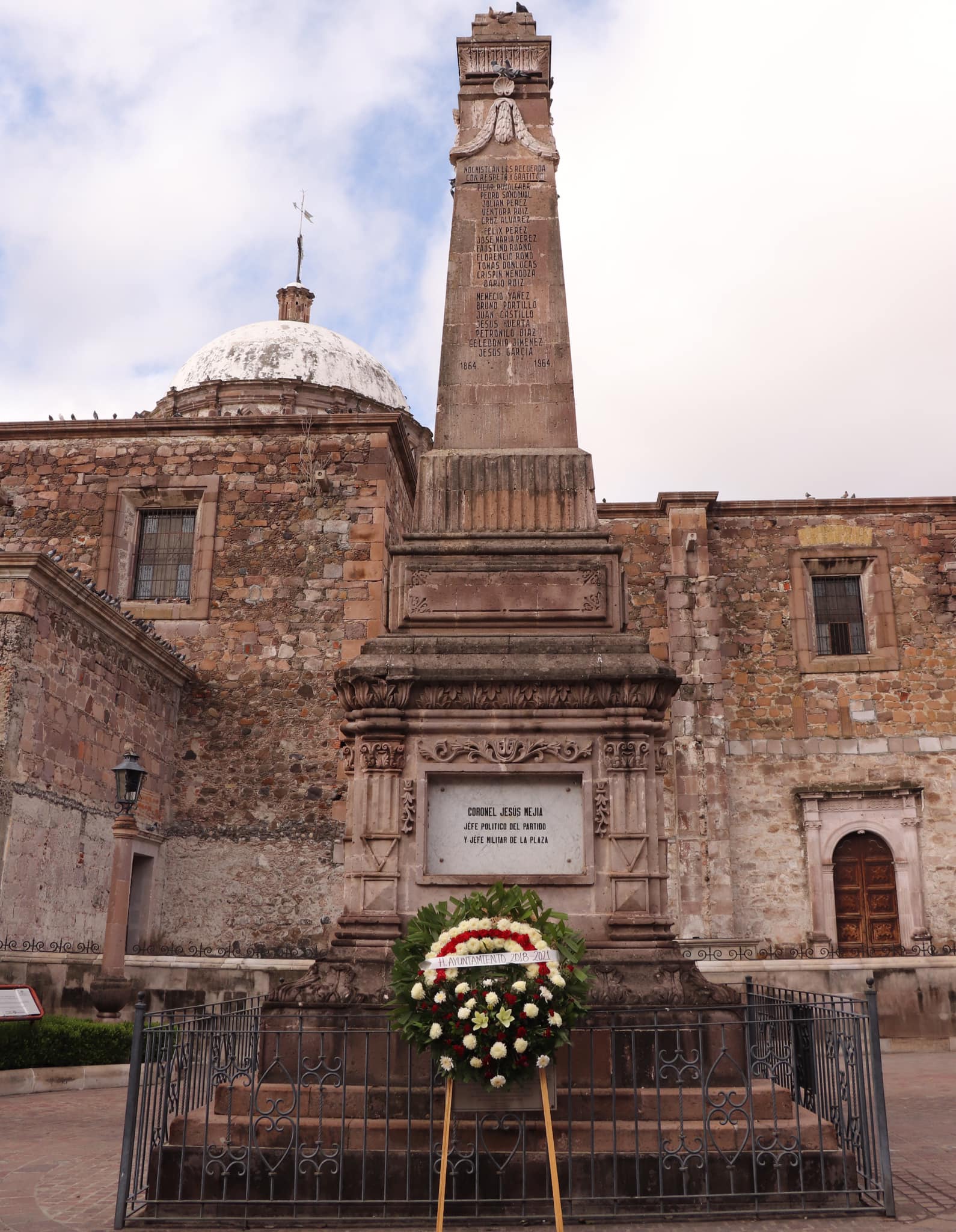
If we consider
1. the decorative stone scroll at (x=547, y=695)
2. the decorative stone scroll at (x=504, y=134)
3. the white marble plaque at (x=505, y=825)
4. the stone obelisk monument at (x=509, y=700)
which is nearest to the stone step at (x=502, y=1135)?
the stone obelisk monument at (x=509, y=700)

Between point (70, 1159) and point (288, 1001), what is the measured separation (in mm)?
2172

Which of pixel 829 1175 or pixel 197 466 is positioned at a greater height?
pixel 197 466

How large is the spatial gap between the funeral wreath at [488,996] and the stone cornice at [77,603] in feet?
30.0

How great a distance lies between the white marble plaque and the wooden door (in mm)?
14182

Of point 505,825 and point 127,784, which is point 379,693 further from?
point 127,784

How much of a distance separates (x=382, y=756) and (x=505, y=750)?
0.73 metres

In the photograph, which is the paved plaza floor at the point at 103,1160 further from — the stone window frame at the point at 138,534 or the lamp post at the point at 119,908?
the stone window frame at the point at 138,534

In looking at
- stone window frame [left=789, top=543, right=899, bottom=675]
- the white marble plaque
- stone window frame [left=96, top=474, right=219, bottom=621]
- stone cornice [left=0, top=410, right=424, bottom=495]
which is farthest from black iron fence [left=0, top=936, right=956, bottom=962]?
stone cornice [left=0, top=410, right=424, bottom=495]

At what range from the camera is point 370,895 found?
6.18m

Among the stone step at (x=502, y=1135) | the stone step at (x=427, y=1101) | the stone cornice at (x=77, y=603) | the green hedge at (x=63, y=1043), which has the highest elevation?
the stone cornice at (x=77, y=603)

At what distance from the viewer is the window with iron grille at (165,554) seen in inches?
711

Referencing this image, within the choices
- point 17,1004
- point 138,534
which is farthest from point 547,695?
point 138,534

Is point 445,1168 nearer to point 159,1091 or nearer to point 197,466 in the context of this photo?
point 159,1091

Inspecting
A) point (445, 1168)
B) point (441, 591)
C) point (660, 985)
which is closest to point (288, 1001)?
point (445, 1168)
